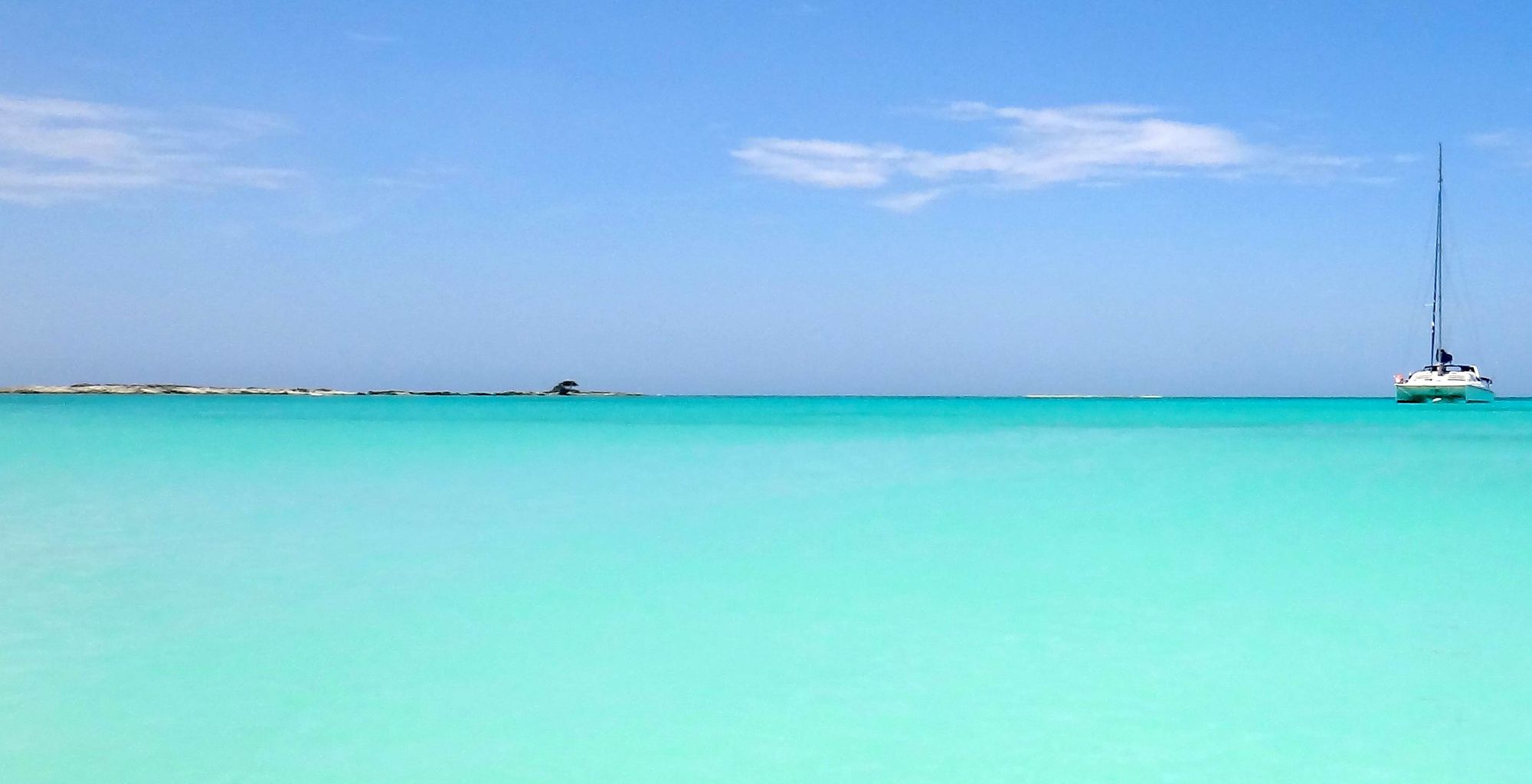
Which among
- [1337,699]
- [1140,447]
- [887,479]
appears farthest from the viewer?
[1140,447]

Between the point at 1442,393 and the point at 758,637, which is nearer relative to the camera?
the point at 758,637

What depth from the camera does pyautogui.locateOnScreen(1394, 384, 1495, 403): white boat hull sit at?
60.4 meters

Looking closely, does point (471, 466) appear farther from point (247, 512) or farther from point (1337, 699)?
point (1337, 699)

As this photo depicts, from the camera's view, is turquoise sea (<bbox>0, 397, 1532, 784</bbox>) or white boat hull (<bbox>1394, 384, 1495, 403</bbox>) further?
white boat hull (<bbox>1394, 384, 1495, 403</bbox>)

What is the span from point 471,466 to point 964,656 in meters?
12.9

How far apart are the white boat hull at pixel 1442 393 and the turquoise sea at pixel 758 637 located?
2180 inches

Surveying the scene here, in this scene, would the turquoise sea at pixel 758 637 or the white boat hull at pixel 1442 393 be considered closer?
the turquoise sea at pixel 758 637

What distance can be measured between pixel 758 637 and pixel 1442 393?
2584 inches

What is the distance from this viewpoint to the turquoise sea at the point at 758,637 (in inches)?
148

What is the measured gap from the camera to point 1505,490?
13500 mm

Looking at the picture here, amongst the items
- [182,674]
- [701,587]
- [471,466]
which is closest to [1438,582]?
[701,587]

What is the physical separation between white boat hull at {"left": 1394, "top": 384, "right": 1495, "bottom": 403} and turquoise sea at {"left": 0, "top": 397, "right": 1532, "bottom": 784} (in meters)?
55.4

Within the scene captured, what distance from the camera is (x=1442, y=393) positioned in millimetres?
60688

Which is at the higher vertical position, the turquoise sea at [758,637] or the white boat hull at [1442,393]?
the white boat hull at [1442,393]
